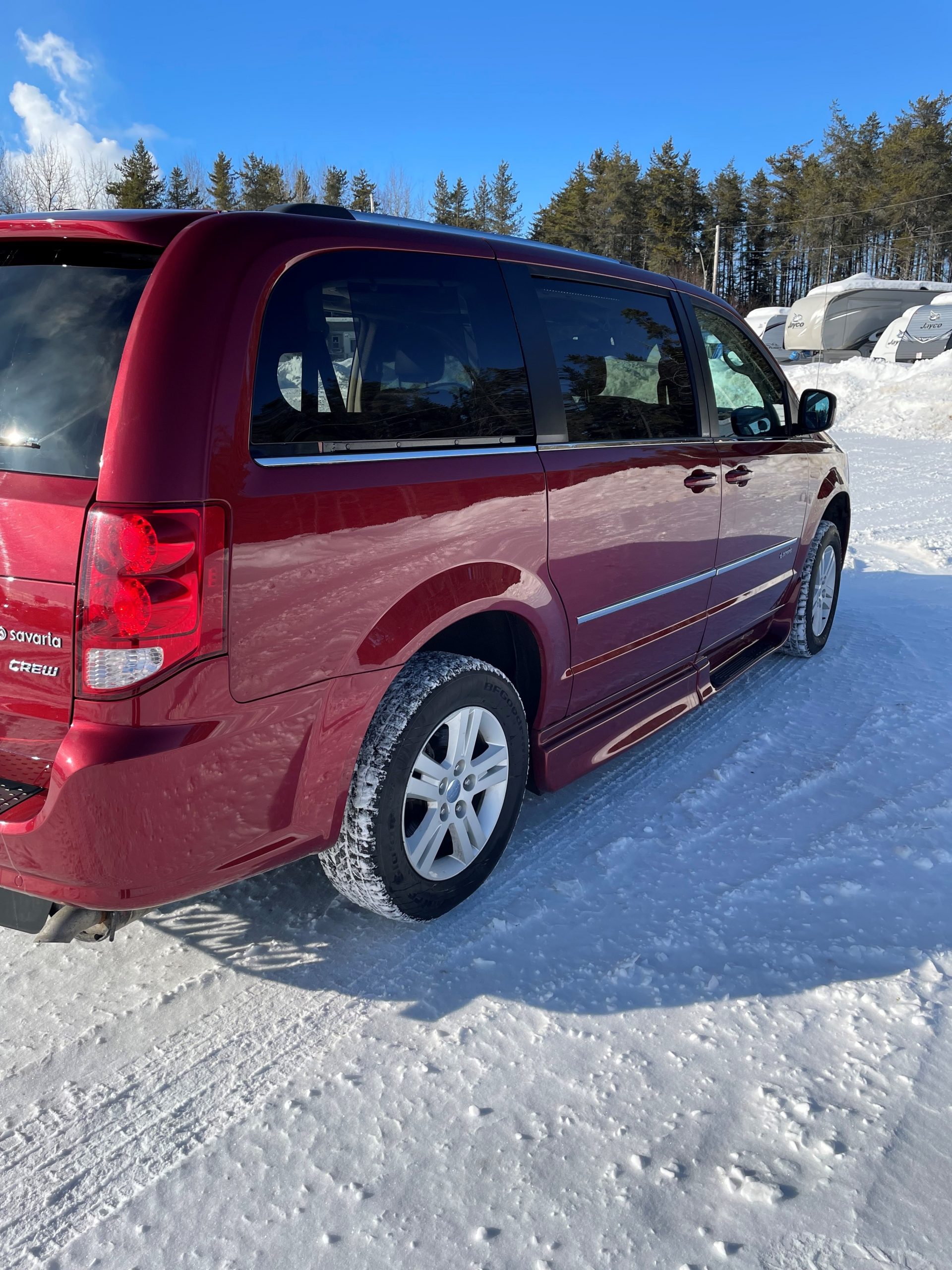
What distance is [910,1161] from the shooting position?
199 centimetres

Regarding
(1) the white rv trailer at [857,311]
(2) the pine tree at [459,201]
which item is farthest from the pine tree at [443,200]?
(1) the white rv trailer at [857,311]

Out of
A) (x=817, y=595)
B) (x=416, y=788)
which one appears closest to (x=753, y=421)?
(x=817, y=595)

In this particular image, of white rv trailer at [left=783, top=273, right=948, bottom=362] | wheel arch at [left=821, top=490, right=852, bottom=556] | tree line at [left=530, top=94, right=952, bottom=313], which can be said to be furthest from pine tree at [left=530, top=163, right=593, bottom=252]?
wheel arch at [left=821, top=490, right=852, bottom=556]

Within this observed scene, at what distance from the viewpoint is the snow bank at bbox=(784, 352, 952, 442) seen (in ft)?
59.2

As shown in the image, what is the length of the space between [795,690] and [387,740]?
3037mm

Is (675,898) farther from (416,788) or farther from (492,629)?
(492,629)

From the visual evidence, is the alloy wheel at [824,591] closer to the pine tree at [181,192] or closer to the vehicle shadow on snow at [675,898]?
the vehicle shadow on snow at [675,898]

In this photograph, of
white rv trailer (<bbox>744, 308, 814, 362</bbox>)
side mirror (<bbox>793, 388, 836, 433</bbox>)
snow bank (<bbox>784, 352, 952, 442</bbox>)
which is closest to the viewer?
side mirror (<bbox>793, 388, 836, 433</bbox>)

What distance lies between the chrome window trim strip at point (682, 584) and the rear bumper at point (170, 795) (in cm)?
120

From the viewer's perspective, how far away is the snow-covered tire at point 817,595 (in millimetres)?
5262

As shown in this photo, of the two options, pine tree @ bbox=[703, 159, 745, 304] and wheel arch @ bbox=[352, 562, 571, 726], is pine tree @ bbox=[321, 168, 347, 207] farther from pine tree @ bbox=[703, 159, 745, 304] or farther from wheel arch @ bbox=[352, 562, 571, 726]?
wheel arch @ bbox=[352, 562, 571, 726]

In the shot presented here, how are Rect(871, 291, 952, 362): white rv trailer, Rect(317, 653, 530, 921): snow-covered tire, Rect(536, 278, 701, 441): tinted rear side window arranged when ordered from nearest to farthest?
Rect(317, 653, 530, 921): snow-covered tire, Rect(536, 278, 701, 441): tinted rear side window, Rect(871, 291, 952, 362): white rv trailer

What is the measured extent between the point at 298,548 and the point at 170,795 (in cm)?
62

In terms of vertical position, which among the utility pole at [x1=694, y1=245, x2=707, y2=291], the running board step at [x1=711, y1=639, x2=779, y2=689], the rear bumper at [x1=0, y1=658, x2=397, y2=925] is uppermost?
the utility pole at [x1=694, y1=245, x2=707, y2=291]
